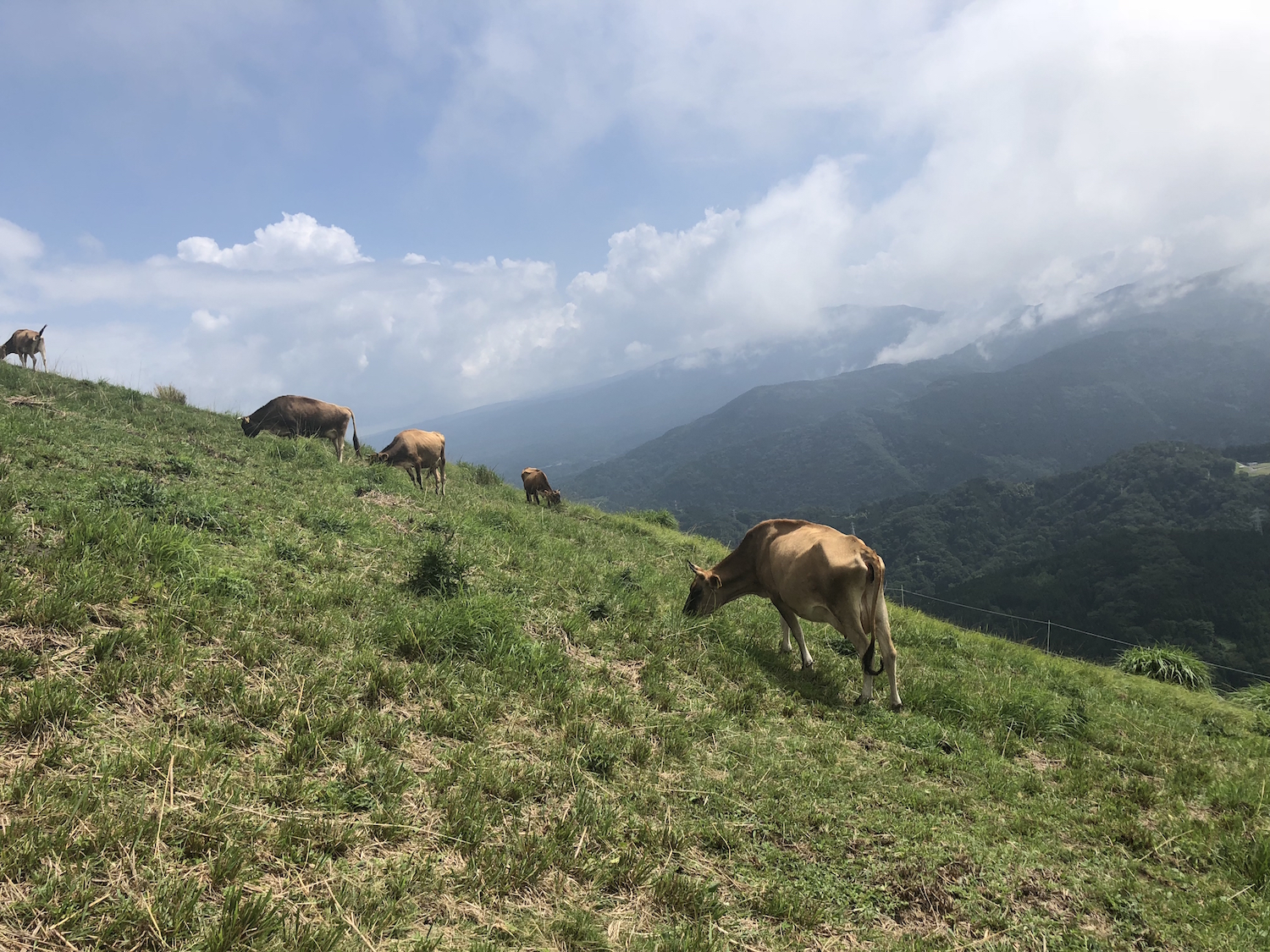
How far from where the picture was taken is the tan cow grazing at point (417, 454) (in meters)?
19.9

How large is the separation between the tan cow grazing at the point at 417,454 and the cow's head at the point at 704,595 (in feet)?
39.2

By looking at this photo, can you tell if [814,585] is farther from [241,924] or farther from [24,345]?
[24,345]

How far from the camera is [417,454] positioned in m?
20.2

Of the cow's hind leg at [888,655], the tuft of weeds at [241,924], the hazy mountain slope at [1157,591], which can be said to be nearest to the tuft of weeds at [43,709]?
the tuft of weeds at [241,924]

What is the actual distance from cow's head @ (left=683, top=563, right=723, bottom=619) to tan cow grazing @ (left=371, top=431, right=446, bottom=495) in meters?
11.9

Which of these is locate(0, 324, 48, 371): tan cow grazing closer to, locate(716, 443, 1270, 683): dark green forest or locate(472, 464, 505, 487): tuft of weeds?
locate(472, 464, 505, 487): tuft of weeds

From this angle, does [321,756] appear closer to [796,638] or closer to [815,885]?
[815,885]

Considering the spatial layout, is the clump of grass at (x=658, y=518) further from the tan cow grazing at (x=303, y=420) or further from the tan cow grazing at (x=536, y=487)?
the tan cow grazing at (x=303, y=420)

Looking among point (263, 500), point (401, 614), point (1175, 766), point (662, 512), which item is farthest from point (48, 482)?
point (662, 512)

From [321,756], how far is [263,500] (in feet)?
22.6

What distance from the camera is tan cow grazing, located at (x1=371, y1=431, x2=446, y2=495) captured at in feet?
65.4

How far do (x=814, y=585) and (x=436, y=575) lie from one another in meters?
5.41

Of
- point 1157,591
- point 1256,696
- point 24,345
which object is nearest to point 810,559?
point 1256,696

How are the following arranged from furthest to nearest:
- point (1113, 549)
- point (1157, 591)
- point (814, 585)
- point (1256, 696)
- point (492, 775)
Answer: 1. point (1113, 549)
2. point (1157, 591)
3. point (1256, 696)
4. point (814, 585)
5. point (492, 775)
